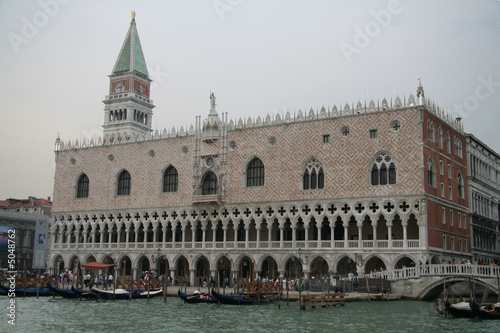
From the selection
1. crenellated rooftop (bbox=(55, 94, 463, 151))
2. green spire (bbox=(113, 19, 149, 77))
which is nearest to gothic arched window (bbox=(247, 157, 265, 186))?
crenellated rooftop (bbox=(55, 94, 463, 151))

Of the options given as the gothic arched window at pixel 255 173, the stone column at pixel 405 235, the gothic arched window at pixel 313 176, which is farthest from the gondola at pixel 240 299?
the gothic arched window at pixel 255 173

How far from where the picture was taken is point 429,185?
32500 millimetres

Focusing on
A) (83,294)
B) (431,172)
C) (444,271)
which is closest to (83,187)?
(83,294)

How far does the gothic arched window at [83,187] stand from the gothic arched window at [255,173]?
1316cm

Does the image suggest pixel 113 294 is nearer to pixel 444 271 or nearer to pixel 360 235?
pixel 360 235

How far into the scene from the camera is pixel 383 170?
3309 centimetres

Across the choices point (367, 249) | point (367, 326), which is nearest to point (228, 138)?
point (367, 249)

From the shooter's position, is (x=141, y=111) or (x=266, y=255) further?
(x=141, y=111)

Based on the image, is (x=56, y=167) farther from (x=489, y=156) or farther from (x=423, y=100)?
(x=489, y=156)

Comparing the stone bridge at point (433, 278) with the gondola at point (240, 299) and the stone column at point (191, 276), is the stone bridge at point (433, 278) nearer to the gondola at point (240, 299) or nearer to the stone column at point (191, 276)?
the gondola at point (240, 299)

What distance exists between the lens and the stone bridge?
26.5m

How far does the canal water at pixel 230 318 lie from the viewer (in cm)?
1912

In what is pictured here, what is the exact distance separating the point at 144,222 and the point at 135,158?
14.6ft

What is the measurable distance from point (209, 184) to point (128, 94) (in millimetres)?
20971
